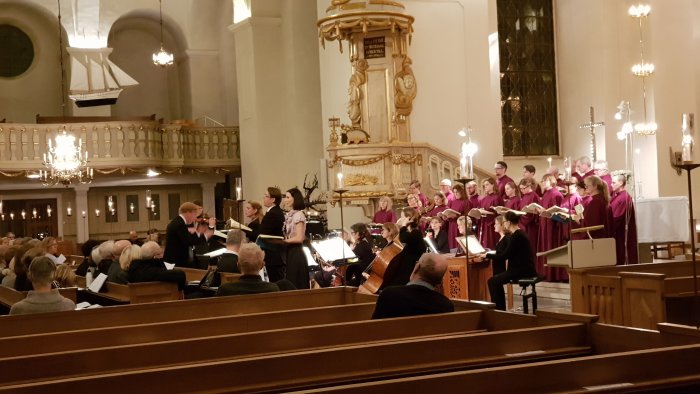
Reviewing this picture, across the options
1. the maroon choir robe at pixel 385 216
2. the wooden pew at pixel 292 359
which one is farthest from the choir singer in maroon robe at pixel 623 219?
the wooden pew at pixel 292 359

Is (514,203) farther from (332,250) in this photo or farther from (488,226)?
Result: (332,250)

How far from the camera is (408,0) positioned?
17.3 m

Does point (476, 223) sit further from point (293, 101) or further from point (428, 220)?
point (293, 101)

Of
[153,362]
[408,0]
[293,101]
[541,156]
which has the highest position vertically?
[408,0]

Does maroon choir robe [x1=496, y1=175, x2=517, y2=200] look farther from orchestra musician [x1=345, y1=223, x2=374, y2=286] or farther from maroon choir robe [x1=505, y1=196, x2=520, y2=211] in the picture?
orchestra musician [x1=345, y1=223, x2=374, y2=286]

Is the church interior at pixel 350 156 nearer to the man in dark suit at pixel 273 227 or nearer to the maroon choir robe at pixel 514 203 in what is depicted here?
the maroon choir robe at pixel 514 203

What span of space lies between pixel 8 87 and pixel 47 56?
1.28 metres

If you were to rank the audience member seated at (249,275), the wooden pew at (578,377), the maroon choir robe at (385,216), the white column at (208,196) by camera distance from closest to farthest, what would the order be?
the wooden pew at (578,377)
the audience member seated at (249,275)
the maroon choir robe at (385,216)
the white column at (208,196)

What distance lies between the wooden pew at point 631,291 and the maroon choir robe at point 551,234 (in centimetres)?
433

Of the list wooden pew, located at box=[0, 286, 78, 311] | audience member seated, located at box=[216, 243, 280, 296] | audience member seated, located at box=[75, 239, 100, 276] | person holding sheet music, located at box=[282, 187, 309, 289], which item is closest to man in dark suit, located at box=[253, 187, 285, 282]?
person holding sheet music, located at box=[282, 187, 309, 289]

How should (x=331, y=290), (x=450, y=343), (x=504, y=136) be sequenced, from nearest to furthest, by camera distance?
(x=450, y=343) < (x=331, y=290) < (x=504, y=136)

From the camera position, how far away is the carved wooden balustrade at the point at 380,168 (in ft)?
50.2

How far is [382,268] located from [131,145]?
13.6 m

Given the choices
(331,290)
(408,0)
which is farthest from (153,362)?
(408,0)
